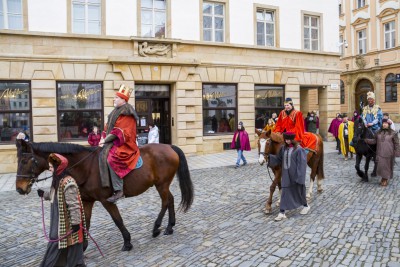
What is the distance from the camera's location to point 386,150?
31.4ft

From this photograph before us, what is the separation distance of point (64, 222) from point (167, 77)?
11.8m

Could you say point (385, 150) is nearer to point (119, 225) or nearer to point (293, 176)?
point (293, 176)

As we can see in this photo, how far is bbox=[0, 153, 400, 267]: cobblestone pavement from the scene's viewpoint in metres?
4.95

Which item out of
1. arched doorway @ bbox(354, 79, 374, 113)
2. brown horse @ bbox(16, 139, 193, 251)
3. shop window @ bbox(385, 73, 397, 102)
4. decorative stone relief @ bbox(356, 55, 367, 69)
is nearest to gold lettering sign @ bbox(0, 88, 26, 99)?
brown horse @ bbox(16, 139, 193, 251)

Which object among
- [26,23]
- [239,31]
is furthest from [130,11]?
[239,31]

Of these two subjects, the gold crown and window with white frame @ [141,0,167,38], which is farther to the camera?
window with white frame @ [141,0,167,38]

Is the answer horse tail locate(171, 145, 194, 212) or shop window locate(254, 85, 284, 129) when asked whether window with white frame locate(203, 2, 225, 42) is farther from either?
horse tail locate(171, 145, 194, 212)

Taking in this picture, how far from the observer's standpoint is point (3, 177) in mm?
12484

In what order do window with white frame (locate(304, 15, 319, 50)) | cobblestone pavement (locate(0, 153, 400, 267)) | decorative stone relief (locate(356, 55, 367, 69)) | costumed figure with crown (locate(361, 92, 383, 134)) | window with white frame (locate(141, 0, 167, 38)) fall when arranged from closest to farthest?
cobblestone pavement (locate(0, 153, 400, 267))
costumed figure with crown (locate(361, 92, 383, 134))
window with white frame (locate(141, 0, 167, 38))
window with white frame (locate(304, 15, 319, 50))
decorative stone relief (locate(356, 55, 367, 69))

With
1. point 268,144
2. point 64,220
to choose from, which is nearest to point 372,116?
point 268,144

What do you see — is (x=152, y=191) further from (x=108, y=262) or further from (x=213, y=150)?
(x=213, y=150)

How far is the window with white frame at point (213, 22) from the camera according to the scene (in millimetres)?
16844

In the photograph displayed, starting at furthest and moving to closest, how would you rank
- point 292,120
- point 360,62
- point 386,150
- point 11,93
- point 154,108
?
point 360,62, point 154,108, point 11,93, point 386,150, point 292,120

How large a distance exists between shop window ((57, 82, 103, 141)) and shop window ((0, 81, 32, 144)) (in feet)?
3.72
